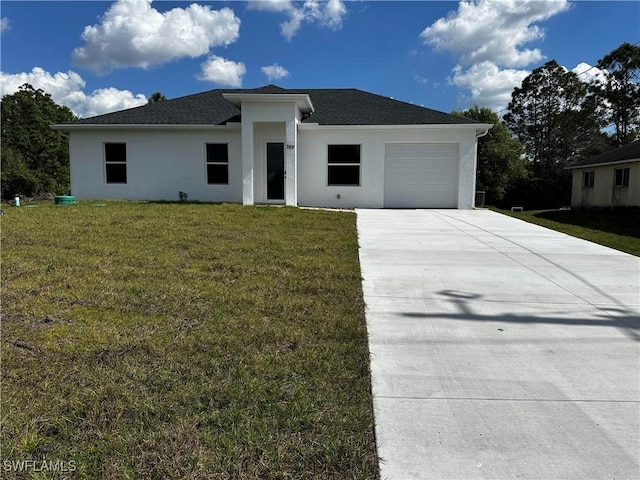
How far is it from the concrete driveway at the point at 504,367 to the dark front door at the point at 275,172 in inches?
362

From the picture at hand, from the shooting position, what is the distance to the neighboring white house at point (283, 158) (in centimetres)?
1534

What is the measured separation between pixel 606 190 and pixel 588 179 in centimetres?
271

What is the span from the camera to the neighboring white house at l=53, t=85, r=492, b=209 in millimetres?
15344

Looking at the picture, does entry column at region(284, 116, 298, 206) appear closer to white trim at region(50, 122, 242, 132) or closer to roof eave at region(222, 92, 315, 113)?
roof eave at region(222, 92, 315, 113)

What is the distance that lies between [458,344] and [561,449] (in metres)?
1.41

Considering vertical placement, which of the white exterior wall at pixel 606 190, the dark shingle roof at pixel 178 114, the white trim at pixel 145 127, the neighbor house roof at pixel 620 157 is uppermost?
the dark shingle roof at pixel 178 114

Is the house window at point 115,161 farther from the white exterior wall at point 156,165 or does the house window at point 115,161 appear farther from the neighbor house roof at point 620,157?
the neighbor house roof at point 620,157

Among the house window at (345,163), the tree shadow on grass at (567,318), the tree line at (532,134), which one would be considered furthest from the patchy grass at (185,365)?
the tree line at (532,134)

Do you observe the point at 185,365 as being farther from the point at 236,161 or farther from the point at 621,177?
the point at 621,177

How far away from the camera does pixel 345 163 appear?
15.7 metres

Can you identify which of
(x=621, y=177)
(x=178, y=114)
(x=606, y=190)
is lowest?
(x=606, y=190)

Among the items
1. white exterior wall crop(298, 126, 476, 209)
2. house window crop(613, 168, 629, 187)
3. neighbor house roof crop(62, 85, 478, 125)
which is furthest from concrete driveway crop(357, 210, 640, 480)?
house window crop(613, 168, 629, 187)

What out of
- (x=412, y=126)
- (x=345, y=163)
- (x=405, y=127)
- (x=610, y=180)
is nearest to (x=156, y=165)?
(x=345, y=163)

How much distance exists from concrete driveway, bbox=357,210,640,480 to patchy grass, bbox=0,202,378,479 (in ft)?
0.93
